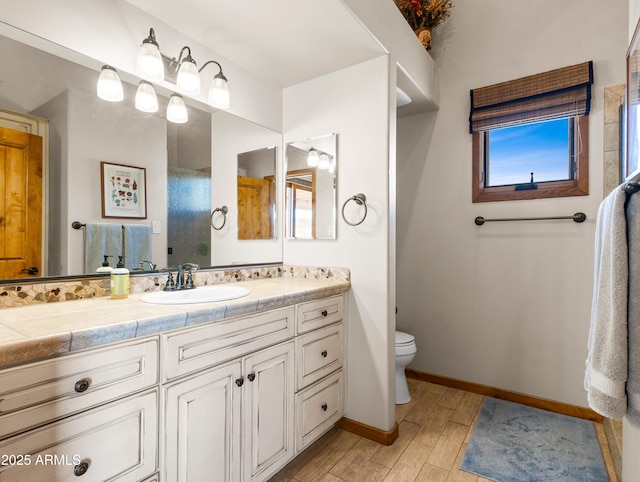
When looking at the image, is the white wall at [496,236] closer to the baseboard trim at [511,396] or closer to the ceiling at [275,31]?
the baseboard trim at [511,396]

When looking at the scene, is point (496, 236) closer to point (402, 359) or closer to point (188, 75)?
point (402, 359)

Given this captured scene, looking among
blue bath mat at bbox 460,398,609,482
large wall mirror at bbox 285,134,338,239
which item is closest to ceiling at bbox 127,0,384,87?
large wall mirror at bbox 285,134,338,239

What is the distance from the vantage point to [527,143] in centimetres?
238

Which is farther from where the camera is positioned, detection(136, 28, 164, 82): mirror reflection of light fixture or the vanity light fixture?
the vanity light fixture

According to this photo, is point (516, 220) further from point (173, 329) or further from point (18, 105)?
point (18, 105)

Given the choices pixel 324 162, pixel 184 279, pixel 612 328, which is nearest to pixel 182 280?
pixel 184 279

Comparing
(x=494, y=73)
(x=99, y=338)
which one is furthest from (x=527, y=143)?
(x=99, y=338)

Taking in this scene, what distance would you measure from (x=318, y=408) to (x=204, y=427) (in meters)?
0.74

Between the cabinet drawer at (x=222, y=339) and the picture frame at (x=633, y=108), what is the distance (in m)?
1.46

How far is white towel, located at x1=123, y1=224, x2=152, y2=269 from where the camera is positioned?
1525 mm

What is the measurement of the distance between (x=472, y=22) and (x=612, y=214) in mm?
2155

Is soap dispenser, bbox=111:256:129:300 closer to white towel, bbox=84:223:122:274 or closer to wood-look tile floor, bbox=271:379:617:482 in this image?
white towel, bbox=84:223:122:274

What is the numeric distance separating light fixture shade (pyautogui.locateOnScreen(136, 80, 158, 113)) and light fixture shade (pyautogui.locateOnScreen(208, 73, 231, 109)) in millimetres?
288

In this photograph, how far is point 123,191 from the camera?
1.52 m
